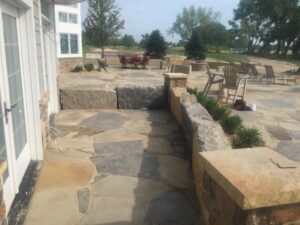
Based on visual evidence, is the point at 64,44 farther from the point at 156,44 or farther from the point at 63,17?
the point at 156,44

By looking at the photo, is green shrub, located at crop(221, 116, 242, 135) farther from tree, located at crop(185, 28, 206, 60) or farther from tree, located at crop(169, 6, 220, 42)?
tree, located at crop(169, 6, 220, 42)

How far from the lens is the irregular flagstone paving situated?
264cm

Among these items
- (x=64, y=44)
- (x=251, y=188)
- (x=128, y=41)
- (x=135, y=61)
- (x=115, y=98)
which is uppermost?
(x=128, y=41)

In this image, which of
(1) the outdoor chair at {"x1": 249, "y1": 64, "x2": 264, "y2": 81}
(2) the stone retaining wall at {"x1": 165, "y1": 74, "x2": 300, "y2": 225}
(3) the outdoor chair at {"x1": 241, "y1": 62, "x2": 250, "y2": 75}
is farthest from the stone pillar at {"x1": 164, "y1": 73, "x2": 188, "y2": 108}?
(1) the outdoor chair at {"x1": 249, "y1": 64, "x2": 264, "y2": 81}

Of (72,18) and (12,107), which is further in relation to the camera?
(72,18)

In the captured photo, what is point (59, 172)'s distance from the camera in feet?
11.2

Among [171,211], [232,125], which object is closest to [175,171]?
[171,211]

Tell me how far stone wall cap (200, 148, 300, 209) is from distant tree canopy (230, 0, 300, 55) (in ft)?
139

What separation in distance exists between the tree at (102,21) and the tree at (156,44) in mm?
2379

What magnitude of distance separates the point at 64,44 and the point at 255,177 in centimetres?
1497

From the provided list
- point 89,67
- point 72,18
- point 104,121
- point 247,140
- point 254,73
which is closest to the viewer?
point 247,140

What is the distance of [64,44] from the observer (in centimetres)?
1515

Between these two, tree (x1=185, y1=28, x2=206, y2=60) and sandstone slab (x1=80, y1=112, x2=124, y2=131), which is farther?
tree (x1=185, y1=28, x2=206, y2=60)

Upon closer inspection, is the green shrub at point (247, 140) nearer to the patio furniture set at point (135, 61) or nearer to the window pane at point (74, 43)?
the patio furniture set at point (135, 61)
